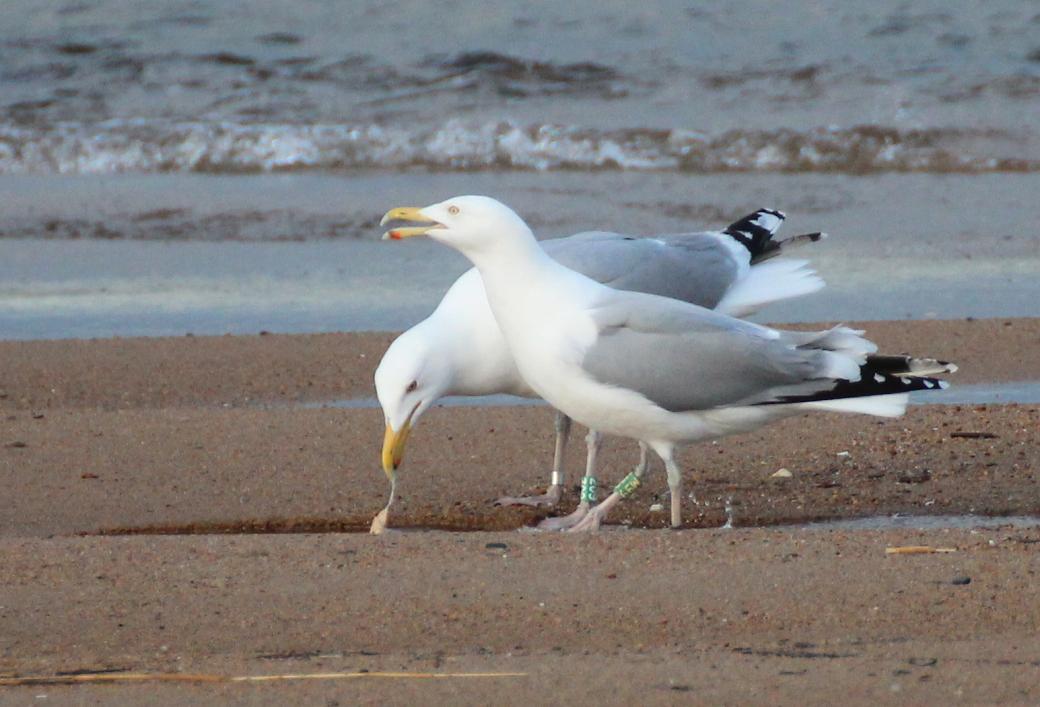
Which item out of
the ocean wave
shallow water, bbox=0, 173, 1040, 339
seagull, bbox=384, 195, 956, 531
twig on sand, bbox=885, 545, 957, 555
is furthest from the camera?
the ocean wave

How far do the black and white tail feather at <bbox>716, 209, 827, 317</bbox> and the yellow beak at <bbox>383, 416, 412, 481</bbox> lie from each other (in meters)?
1.65

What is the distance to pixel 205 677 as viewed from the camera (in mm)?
3484

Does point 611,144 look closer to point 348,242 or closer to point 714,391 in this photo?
point 348,242

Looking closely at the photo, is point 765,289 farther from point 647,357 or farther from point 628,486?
point 647,357

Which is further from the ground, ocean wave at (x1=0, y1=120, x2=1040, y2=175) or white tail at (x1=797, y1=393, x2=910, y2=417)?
white tail at (x1=797, y1=393, x2=910, y2=417)

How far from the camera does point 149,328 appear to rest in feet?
29.8

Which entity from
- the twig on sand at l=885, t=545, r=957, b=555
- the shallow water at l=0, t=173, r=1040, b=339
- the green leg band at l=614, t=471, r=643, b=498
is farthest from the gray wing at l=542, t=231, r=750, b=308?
the shallow water at l=0, t=173, r=1040, b=339

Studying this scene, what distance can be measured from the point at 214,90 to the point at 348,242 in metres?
5.95

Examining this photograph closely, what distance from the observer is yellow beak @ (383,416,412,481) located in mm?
5387

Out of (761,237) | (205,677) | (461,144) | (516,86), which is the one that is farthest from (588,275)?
(516,86)

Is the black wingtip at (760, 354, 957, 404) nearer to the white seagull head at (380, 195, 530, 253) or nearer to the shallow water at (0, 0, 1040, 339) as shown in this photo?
the white seagull head at (380, 195, 530, 253)

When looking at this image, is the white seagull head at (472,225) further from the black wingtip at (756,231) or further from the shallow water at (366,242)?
the shallow water at (366,242)

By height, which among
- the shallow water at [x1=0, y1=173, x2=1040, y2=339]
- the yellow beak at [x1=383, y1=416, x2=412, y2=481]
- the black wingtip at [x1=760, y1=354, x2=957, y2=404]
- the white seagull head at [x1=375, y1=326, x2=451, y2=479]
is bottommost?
the shallow water at [x1=0, y1=173, x2=1040, y2=339]

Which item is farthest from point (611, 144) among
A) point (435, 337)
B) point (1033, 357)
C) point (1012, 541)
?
point (1012, 541)
